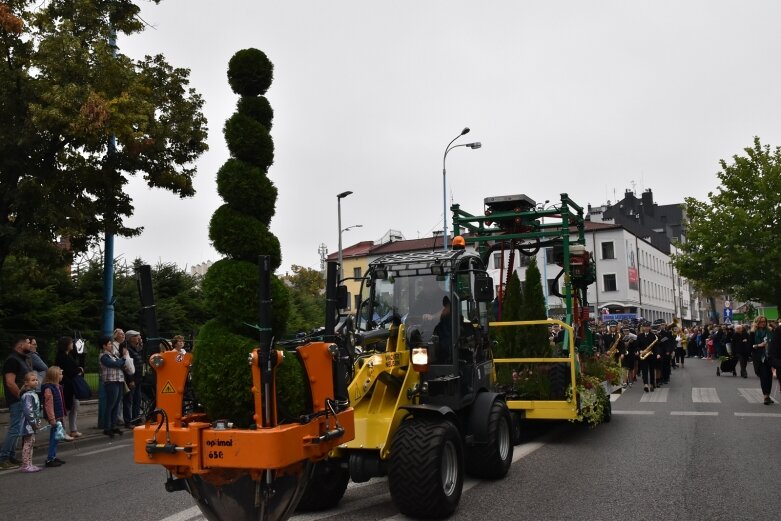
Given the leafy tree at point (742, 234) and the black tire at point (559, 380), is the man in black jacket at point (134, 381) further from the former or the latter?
the leafy tree at point (742, 234)

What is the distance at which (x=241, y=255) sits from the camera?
5293 millimetres

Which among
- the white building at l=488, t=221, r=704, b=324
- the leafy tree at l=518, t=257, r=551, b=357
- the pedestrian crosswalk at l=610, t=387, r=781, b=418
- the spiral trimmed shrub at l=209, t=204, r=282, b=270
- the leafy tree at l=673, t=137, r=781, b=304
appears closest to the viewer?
the spiral trimmed shrub at l=209, t=204, r=282, b=270

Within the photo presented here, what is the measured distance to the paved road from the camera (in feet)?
21.0

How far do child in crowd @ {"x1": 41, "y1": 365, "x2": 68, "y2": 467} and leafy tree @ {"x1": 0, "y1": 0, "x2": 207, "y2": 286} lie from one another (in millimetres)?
3021

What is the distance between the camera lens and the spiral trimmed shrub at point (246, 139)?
545 centimetres

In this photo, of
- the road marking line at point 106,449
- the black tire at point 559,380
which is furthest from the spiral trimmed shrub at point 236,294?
the road marking line at point 106,449

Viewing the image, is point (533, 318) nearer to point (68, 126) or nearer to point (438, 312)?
point (438, 312)

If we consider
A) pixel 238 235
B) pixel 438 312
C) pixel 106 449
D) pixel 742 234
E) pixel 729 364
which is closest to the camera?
pixel 238 235

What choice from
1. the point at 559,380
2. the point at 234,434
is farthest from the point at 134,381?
the point at 234,434

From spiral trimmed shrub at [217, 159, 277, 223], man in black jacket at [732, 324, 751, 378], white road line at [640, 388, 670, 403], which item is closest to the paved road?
spiral trimmed shrub at [217, 159, 277, 223]

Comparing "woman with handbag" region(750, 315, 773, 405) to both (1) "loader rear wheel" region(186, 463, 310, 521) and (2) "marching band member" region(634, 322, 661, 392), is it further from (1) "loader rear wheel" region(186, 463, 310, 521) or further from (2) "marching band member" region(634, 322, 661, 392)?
(1) "loader rear wheel" region(186, 463, 310, 521)

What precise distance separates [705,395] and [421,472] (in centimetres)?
1327

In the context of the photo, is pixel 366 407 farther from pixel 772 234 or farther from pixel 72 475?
pixel 772 234

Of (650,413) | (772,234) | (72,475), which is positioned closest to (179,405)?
(72,475)
